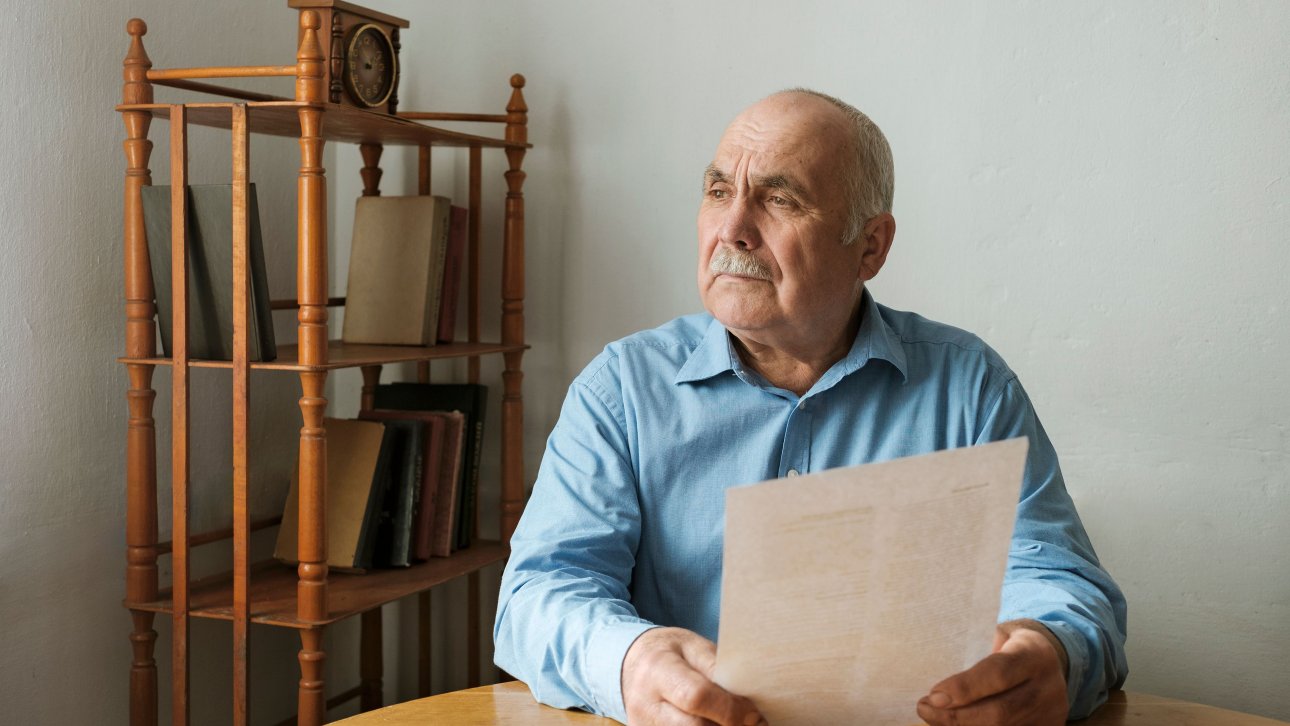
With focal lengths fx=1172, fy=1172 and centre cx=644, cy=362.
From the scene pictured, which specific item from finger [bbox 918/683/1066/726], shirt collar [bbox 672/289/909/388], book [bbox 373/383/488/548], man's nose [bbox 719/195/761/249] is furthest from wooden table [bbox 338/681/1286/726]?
book [bbox 373/383/488/548]

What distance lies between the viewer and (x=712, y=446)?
1.50m

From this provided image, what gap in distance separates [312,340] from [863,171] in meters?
0.90

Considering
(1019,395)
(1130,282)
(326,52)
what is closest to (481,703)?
(1019,395)

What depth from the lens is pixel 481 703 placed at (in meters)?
1.22

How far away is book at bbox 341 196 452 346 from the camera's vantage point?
2277 millimetres

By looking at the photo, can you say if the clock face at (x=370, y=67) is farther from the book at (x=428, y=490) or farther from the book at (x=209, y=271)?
the book at (x=428, y=490)

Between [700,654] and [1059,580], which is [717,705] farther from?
[1059,580]

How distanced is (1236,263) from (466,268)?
150cm

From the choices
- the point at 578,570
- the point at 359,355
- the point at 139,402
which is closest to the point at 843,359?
the point at 578,570

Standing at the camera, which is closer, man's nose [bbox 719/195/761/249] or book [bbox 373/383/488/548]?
man's nose [bbox 719/195/761/249]

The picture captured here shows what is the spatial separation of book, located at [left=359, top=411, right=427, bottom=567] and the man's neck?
2.98 feet

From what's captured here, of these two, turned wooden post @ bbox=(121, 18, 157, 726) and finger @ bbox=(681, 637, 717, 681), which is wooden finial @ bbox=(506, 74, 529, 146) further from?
finger @ bbox=(681, 637, 717, 681)

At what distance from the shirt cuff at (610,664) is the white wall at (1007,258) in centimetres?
117

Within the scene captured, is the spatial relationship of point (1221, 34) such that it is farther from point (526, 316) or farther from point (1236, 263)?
point (526, 316)
